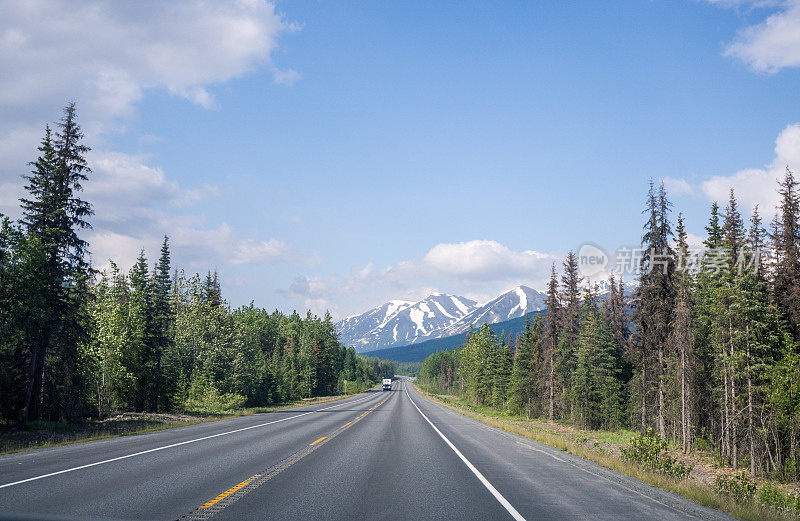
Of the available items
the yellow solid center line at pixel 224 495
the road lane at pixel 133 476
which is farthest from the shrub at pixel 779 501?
the road lane at pixel 133 476

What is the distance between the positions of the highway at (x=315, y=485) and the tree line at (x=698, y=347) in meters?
18.9

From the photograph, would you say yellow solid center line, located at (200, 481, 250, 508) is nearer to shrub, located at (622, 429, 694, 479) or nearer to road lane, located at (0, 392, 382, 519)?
road lane, located at (0, 392, 382, 519)

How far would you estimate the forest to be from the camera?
2436cm

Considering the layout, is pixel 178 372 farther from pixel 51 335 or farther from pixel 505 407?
pixel 505 407

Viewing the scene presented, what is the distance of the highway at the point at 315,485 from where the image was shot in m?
7.01

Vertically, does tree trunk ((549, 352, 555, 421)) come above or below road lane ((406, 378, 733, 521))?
below

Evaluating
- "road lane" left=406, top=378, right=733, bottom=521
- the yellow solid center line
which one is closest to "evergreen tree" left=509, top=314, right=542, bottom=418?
"road lane" left=406, top=378, right=733, bottom=521

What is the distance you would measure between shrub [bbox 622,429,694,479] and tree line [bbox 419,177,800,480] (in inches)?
654

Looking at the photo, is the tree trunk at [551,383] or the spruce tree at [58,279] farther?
the tree trunk at [551,383]

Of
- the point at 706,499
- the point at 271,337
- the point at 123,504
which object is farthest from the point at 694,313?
the point at 271,337

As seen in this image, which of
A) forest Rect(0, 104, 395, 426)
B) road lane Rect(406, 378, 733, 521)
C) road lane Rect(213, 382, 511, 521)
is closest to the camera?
road lane Rect(213, 382, 511, 521)

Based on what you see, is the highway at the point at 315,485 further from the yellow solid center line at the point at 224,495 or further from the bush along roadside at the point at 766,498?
the bush along roadside at the point at 766,498

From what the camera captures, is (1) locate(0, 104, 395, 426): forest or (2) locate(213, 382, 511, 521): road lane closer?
(2) locate(213, 382, 511, 521): road lane

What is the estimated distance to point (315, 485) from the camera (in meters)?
8.89
